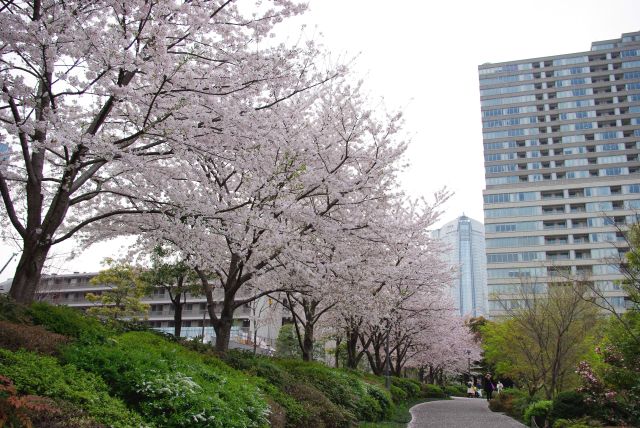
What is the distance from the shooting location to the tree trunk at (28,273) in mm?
7336

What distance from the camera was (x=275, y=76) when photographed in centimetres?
798

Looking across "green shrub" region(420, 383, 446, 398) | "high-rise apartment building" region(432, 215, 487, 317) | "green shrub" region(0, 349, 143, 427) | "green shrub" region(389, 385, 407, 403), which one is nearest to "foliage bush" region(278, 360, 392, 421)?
"green shrub" region(389, 385, 407, 403)

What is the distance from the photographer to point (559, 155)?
8512cm

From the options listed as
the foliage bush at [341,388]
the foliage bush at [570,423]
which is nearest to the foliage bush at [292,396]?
the foliage bush at [341,388]

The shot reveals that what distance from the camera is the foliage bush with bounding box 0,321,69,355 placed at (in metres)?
5.42

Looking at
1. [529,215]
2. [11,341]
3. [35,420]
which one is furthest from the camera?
[529,215]

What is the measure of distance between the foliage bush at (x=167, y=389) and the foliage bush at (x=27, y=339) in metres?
0.22

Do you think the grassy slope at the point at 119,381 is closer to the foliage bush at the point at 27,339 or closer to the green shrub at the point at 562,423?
the foliage bush at the point at 27,339

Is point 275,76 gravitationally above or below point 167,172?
above

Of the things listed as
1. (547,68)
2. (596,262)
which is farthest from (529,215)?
(547,68)

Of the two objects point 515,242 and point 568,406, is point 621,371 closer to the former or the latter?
point 568,406

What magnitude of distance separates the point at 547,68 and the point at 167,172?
97.5 meters

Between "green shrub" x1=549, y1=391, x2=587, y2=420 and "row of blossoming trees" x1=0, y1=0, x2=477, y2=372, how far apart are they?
5264mm

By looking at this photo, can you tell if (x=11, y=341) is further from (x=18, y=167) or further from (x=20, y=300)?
(x=18, y=167)
